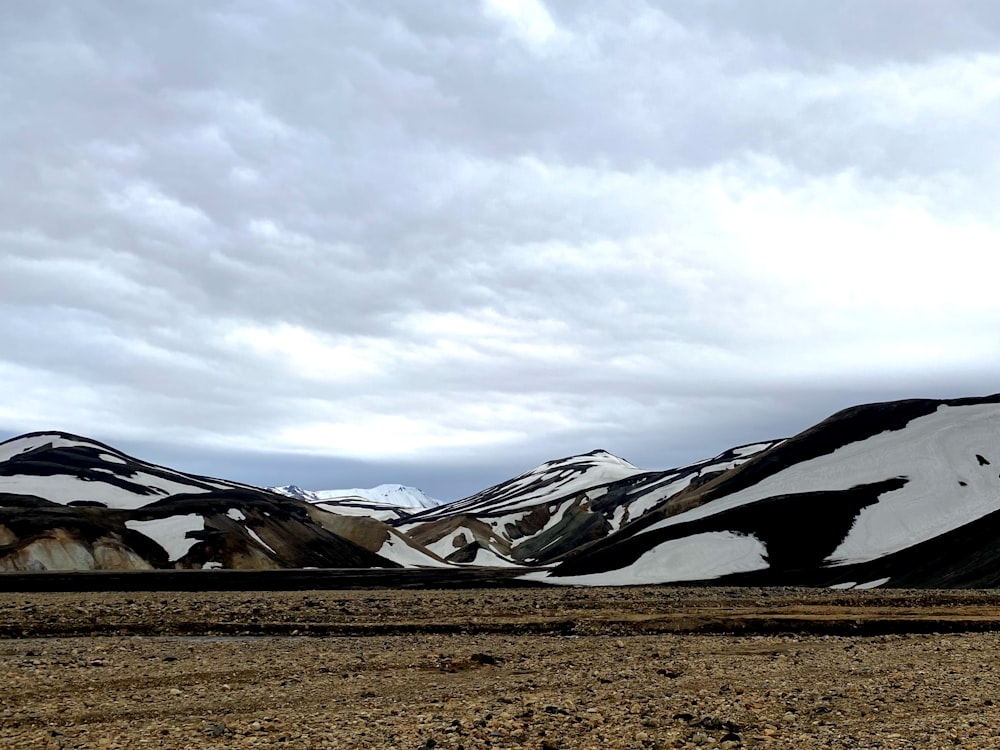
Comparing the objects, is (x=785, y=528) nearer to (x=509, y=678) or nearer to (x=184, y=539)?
(x=509, y=678)

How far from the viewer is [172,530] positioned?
11669 centimetres

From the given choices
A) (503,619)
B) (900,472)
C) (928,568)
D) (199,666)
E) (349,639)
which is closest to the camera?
(199,666)

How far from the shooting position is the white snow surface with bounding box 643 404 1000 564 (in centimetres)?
8009

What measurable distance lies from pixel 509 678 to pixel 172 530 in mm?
108017

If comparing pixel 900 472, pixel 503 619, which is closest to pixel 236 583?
pixel 503 619

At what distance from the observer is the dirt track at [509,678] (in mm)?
14164

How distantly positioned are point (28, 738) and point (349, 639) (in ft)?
54.0

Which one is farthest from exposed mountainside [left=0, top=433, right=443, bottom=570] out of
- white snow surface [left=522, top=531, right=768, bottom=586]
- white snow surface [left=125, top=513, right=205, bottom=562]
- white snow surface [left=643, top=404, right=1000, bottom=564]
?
white snow surface [left=643, top=404, right=1000, bottom=564]

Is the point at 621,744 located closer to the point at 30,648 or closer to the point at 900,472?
the point at 30,648

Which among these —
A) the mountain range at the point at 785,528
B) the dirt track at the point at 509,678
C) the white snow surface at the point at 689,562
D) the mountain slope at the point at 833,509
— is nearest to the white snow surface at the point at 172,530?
the mountain range at the point at 785,528

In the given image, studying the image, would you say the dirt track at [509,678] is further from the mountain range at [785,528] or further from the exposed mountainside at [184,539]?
the exposed mountainside at [184,539]

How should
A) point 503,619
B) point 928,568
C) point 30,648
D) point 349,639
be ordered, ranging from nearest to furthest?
point 30,648 < point 349,639 < point 503,619 < point 928,568

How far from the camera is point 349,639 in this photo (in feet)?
98.1

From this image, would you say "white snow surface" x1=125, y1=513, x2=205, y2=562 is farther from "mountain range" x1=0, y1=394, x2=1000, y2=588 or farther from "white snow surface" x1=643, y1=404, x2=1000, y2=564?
"white snow surface" x1=643, y1=404, x2=1000, y2=564
